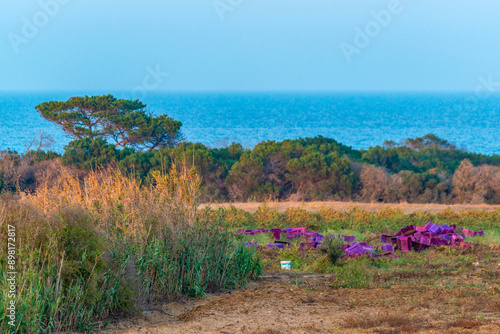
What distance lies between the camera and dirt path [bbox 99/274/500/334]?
4844mm

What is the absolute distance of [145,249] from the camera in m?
6.20

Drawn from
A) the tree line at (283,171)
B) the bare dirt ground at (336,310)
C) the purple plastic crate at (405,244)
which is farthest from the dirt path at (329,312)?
the tree line at (283,171)

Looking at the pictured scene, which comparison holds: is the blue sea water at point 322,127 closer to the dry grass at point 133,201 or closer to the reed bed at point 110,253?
the dry grass at point 133,201

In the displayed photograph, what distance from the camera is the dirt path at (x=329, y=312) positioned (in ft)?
15.9

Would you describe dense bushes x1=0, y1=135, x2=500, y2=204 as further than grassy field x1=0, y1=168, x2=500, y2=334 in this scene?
Yes

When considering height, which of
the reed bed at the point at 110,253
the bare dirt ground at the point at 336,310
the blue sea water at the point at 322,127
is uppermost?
the reed bed at the point at 110,253

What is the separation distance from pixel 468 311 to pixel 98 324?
3.70 metres

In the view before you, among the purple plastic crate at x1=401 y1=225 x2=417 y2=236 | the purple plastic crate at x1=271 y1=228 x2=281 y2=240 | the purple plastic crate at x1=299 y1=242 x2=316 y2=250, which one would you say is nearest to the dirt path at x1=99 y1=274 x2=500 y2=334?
the purple plastic crate at x1=299 y1=242 x2=316 y2=250

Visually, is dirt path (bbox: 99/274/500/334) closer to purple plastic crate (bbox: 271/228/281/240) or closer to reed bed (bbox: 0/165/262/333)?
reed bed (bbox: 0/165/262/333)

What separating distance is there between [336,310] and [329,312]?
0.12 metres

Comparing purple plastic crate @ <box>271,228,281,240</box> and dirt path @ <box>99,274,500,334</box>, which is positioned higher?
dirt path @ <box>99,274,500,334</box>

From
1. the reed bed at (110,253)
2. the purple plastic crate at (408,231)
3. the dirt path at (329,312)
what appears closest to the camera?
the reed bed at (110,253)

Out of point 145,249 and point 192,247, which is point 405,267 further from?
point 145,249

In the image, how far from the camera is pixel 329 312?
550 centimetres
